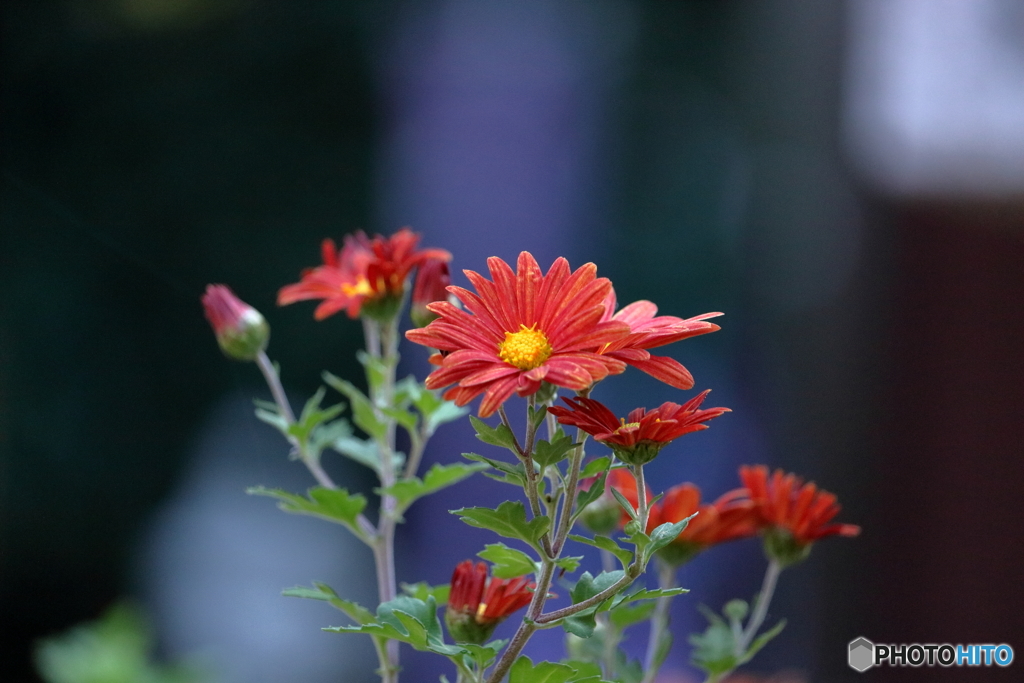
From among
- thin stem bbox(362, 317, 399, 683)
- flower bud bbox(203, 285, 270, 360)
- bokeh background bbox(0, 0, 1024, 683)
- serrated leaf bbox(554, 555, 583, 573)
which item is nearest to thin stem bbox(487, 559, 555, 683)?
serrated leaf bbox(554, 555, 583, 573)

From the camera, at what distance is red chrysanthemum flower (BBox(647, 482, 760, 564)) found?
14.8 inches

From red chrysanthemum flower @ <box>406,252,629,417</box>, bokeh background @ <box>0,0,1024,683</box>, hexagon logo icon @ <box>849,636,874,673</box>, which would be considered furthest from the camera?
bokeh background @ <box>0,0,1024,683</box>

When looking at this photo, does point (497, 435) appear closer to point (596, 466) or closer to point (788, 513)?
point (596, 466)

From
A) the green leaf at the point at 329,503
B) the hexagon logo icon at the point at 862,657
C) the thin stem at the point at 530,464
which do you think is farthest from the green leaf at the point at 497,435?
the hexagon logo icon at the point at 862,657

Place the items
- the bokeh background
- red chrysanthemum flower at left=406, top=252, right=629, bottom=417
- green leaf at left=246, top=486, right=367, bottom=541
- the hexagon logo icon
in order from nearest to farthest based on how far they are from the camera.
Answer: red chrysanthemum flower at left=406, top=252, right=629, bottom=417 → green leaf at left=246, top=486, right=367, bottom=541 → the hexagon logo icon → the bokeh background

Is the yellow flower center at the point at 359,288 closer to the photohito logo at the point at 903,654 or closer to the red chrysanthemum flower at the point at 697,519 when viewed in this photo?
the red chrysanthemum flower at the point at 697,519

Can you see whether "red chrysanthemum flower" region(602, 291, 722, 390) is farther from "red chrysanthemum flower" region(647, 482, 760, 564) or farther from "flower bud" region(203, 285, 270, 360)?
"flower bud" region(203, 285, 270, 360)

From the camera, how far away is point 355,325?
1275mm

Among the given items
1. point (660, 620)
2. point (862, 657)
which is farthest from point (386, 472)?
point (862, 657)

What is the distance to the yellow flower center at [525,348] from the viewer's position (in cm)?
27

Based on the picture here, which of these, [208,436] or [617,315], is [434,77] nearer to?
[208,436]

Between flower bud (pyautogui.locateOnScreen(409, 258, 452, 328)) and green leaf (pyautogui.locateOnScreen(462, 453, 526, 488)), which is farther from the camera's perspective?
flower bud (pyautogui.locateOnScreen(409, 258, 452, 328))

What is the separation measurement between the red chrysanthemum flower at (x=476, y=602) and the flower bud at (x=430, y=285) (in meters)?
0.12

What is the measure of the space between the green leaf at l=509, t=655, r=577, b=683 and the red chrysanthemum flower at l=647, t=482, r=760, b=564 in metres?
0.10
